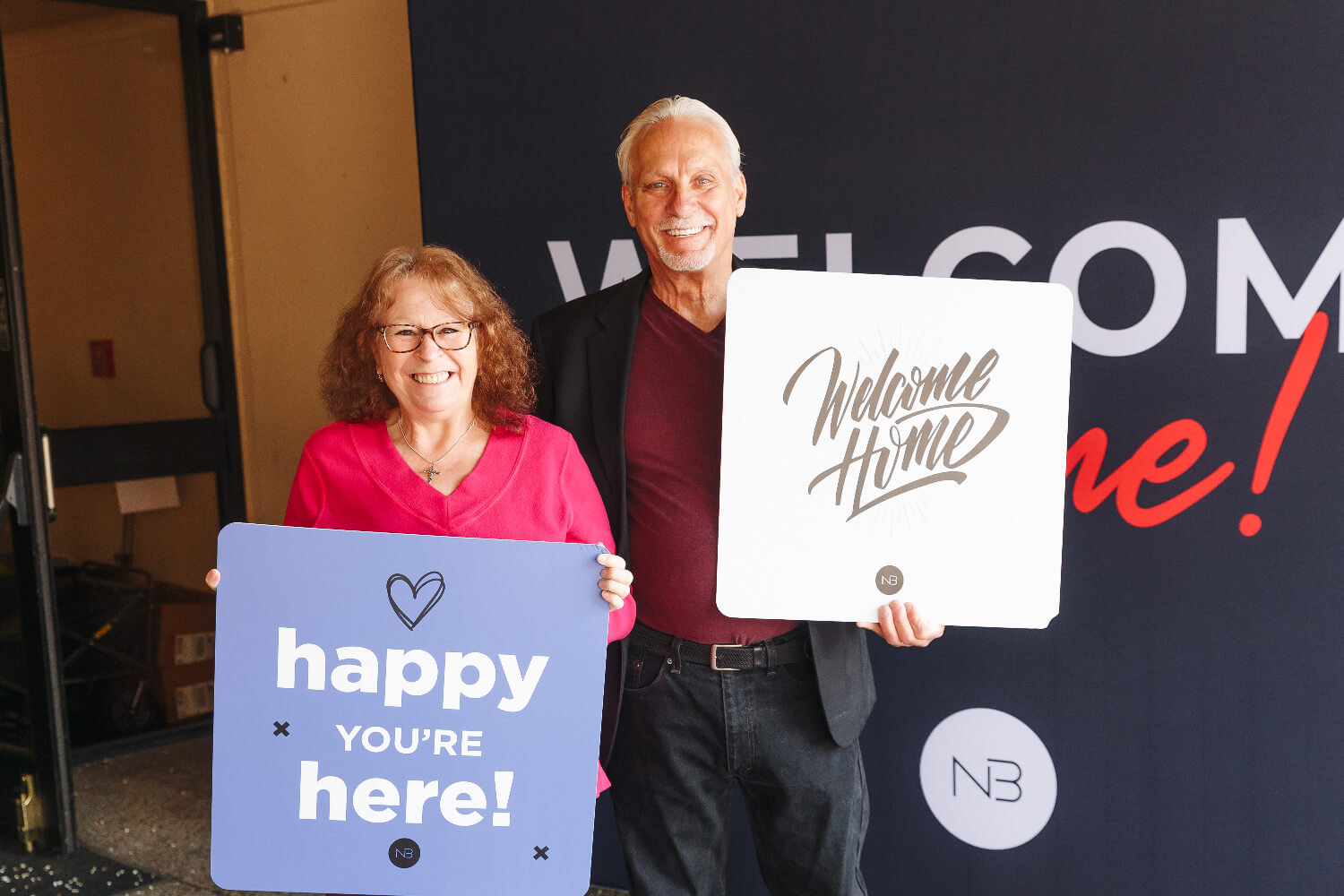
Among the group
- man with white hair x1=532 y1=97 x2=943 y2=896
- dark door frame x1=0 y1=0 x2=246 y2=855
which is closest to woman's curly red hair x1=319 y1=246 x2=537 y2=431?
man with white hair x1=532 y1=97 x2=943 y2=896

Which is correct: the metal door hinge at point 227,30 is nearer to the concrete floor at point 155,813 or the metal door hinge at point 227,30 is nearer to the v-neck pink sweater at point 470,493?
the concrete floor at point 155,813

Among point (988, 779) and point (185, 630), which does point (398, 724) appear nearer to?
point (988, 779)

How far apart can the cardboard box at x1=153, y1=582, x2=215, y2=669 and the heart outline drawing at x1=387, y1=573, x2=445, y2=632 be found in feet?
9.35

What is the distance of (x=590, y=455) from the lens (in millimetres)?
1857

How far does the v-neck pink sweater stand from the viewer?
1.69 meters

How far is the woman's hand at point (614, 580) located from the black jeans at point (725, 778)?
258mm

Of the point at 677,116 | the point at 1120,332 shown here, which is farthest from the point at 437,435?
the point at 1120,332

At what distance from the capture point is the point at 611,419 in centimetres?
182

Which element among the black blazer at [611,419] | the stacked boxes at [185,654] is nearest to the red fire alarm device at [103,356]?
the stacked boxes at [185,654]

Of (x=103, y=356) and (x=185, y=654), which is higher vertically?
(x=103, y=356)

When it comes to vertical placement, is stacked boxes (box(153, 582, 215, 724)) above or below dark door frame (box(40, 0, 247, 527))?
below

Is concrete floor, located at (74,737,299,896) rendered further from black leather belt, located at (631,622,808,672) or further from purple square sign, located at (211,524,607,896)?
black leather belt, located at (631,622,808,672)

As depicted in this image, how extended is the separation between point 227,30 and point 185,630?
7.11 feet

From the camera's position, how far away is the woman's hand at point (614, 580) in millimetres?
1580
